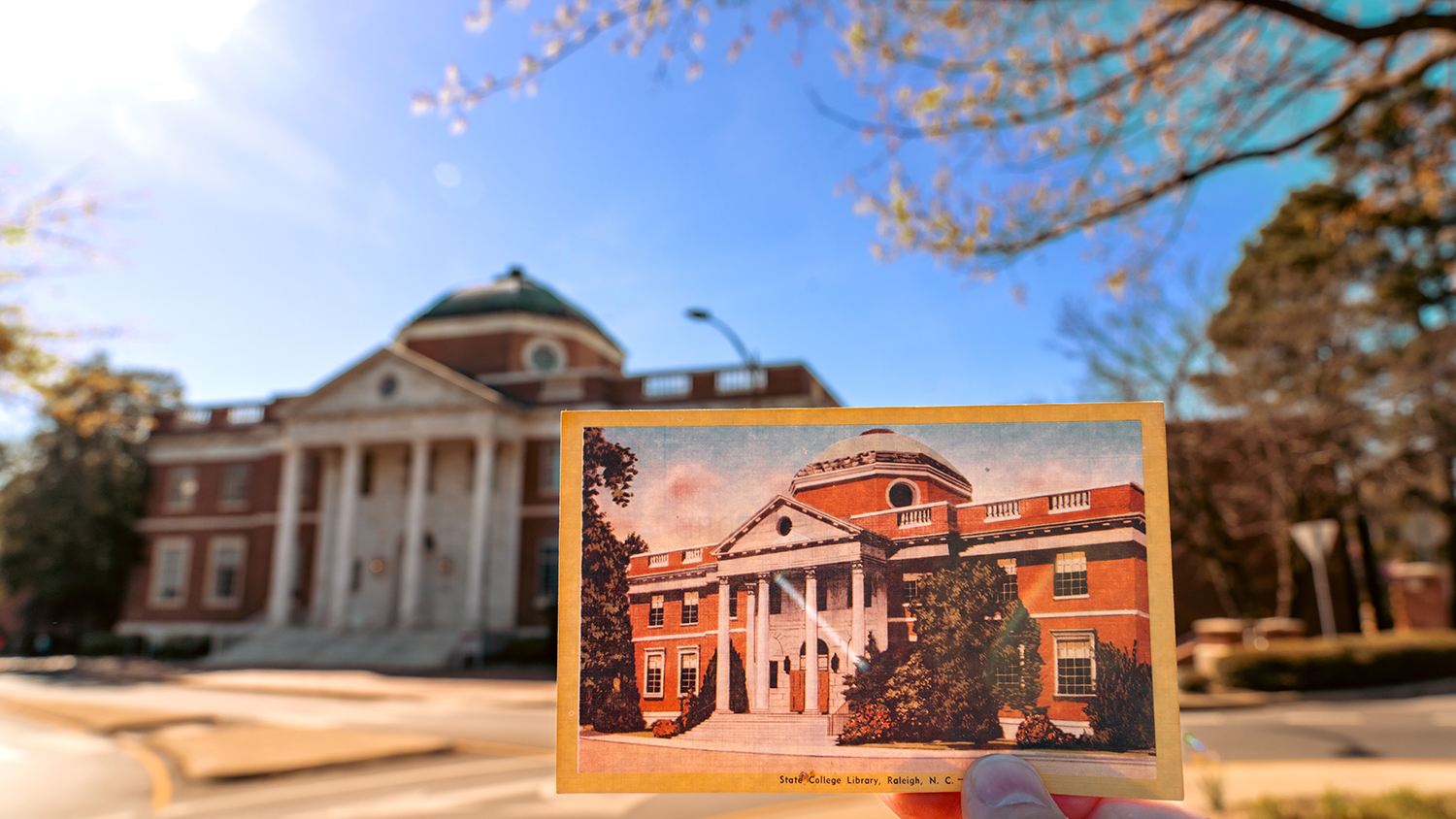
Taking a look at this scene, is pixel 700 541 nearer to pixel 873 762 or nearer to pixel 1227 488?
pixel 873 762

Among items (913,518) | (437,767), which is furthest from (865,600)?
(437,767)

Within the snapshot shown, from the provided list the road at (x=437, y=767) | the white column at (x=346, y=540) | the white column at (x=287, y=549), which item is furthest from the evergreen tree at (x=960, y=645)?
the white column at (x=287, y=549)

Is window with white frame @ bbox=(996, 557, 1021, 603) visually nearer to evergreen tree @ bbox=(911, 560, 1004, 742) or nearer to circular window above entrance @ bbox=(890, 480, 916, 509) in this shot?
evergreen tree @ bbox=(911, 560, 1004, 742)

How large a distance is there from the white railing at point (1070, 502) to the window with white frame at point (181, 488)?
147ft

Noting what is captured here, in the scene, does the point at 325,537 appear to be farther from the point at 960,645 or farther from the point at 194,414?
the point at 960,645

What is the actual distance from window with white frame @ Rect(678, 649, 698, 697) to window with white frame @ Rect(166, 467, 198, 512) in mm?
44423

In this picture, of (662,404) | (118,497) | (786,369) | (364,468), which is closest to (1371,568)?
(786,369)

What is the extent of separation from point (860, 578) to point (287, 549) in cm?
3734

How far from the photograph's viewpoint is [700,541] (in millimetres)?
1825

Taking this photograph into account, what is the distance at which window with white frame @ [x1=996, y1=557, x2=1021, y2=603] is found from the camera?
5.87ft

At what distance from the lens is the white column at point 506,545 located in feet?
104

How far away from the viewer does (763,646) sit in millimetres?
1805

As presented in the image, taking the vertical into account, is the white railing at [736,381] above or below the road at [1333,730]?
above

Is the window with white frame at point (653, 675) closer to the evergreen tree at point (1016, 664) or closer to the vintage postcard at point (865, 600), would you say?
the vintage postcard at point (865, 600)
